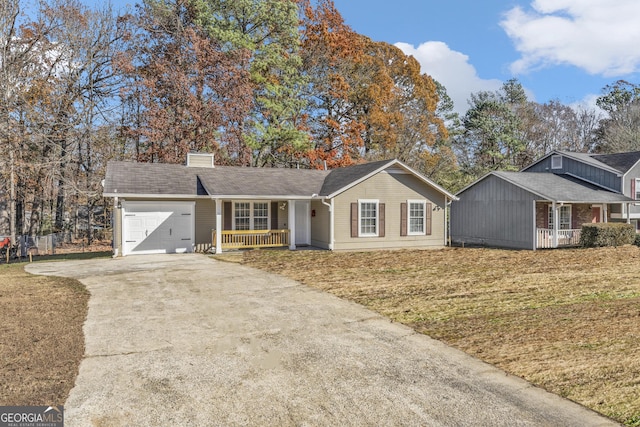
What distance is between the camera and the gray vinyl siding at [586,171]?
2269 cm

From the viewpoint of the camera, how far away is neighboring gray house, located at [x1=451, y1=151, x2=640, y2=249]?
64.8ft

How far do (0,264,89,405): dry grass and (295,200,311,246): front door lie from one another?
10511 mm

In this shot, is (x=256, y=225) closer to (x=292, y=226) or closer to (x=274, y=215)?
(x=274, y=215)

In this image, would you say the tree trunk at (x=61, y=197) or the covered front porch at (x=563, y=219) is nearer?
the covered front porch at (x=563, y=219)

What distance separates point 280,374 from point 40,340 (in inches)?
147

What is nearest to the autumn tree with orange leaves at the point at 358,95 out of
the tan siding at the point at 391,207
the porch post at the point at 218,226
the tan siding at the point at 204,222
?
A: the tan siding at the point at 391,207

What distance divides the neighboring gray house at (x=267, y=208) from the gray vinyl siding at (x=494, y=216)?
10.9 feet

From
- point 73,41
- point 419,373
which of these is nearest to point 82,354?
point 419,373

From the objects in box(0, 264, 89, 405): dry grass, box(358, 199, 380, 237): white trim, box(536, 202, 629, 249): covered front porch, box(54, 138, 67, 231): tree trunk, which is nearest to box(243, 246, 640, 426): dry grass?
box(358, 199, 380, 237): white trim

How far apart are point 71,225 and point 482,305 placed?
26909 millimetres

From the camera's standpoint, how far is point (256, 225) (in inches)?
719

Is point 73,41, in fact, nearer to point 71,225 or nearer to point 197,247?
point 71,225

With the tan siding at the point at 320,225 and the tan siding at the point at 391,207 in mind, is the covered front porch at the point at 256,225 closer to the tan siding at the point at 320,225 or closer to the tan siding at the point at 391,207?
the tan siding at the point at 320,225

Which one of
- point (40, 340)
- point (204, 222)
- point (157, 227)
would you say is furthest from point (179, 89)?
point (40, 340)
